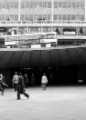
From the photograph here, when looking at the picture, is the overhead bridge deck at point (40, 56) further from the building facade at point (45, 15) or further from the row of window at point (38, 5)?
the row of window at point (38, 5)

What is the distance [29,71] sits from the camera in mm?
36781

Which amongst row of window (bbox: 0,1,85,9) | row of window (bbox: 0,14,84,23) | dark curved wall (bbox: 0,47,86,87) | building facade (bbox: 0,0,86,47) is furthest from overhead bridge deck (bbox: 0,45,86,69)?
row of window (bbox: 0,1,85,9)

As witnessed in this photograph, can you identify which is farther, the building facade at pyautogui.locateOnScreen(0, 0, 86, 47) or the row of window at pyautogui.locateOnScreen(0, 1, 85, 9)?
the row of window at pyautogui.locateOnScreen(0, 1, 85, 9)

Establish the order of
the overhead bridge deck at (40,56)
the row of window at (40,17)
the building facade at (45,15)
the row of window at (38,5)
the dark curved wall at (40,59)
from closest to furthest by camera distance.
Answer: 1. the overhead bridge deck at (40,56)
2. the dark curved wall at (40,59)
3. the building facade at (45,15)
4. the row of window at (40,17)
5. the row of window at (38,5)

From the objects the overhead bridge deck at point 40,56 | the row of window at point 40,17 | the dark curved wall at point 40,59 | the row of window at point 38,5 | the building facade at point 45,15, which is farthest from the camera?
the row of window at point 38,5

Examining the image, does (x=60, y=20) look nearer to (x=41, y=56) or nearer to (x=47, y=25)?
(x=47, y=25)

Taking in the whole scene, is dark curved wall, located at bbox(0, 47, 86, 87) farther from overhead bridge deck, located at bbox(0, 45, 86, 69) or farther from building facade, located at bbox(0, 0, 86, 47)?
building facade, located at bbox(0, 0, 86, 47)

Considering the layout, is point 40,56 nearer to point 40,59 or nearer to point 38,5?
point 40,59

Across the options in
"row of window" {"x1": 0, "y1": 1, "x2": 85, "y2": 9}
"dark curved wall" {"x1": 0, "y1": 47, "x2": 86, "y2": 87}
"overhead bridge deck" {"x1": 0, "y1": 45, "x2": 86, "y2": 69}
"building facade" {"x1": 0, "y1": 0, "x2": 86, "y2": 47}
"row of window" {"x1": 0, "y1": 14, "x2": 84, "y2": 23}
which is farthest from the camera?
"row of window" {"x1": 0, "y1": 1, "x2": 85, "y2": 9}

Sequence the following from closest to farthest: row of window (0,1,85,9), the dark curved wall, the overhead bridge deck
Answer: the overhead bridge deck → the dark curved wall → row of window (0,1,85,9)

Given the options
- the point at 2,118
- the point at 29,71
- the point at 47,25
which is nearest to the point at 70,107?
the point at 2,118

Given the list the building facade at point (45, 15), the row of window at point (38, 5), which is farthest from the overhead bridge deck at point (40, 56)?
the row of window at point (38, 5)

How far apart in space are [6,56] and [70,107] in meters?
15.5

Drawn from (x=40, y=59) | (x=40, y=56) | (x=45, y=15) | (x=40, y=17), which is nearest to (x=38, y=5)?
(x=40, y=17)
